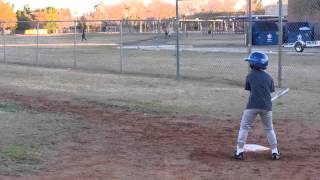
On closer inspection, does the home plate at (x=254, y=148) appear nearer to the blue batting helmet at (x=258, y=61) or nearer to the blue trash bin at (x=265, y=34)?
the blue batting helmet at (x=258, y=61)

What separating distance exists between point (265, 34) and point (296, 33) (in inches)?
172

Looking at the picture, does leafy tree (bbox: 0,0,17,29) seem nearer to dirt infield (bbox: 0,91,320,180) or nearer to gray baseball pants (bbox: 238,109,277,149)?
dirt infield (bbox: 0,91,320,180)

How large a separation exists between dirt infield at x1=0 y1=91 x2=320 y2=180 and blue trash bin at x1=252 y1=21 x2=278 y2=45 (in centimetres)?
3445

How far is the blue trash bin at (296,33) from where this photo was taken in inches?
1609

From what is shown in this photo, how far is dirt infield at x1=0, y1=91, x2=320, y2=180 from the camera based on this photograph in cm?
673

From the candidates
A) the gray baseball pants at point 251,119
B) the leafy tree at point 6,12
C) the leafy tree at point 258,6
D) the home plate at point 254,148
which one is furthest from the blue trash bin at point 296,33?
the leafy tree at point 6,12

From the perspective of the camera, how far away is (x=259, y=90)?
7605 millimetres

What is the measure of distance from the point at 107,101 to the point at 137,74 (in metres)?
7.79

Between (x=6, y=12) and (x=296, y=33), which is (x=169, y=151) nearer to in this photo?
(x=296, y=33)

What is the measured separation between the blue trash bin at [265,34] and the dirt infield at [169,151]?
34451 mm

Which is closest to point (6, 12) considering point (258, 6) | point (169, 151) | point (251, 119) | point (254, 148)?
point (258, 6)

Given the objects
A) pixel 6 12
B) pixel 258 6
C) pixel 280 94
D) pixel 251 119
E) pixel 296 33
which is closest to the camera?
pixel 251 119

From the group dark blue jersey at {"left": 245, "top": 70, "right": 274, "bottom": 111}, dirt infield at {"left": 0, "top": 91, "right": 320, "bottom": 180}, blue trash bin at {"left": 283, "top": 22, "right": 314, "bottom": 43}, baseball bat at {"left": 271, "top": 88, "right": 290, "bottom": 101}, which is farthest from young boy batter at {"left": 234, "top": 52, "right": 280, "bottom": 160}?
blue trash bin at {"left": 283, "top": 22, "right": 314, "bottom": 43}

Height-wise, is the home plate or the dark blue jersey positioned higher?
the dark blue jersey
